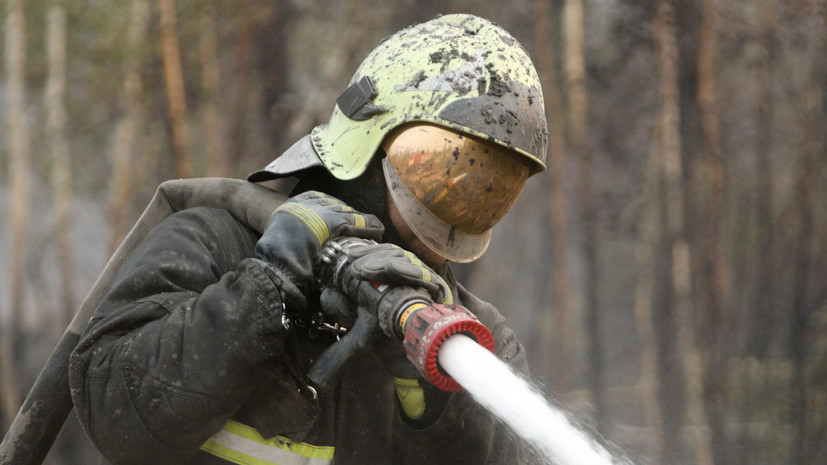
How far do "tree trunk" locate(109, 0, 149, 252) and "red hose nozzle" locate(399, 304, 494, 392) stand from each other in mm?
2930

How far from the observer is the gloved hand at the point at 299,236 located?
1.84 meters

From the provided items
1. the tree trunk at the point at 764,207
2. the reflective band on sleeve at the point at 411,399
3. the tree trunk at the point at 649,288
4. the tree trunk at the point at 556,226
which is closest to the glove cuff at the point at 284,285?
the reflective band on sleeve at the point at 411,399

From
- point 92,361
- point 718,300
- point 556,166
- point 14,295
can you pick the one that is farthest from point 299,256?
point 718,300

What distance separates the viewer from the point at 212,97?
4488mm

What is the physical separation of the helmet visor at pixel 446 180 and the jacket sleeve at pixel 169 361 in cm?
53

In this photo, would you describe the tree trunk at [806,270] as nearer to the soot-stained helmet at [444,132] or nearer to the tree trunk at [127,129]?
the soot-stained helmet at [444,132]

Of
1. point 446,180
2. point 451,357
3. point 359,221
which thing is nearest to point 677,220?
point 446,180

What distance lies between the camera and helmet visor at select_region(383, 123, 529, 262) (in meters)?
2.16

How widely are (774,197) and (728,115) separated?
0.55m

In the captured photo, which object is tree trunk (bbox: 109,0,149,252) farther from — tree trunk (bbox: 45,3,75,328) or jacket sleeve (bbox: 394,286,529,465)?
jacket sleeve (bbox: 394,286,529,465)

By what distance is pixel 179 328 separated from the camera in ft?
5.91

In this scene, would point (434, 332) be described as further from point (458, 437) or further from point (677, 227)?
point (677, 227)

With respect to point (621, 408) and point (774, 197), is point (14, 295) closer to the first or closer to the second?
point (621, 408)

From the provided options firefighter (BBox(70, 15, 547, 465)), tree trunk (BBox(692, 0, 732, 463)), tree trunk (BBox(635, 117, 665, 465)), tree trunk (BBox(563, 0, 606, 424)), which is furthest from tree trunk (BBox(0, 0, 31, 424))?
tree trunk (BBox(692, 0, 732, 463))
